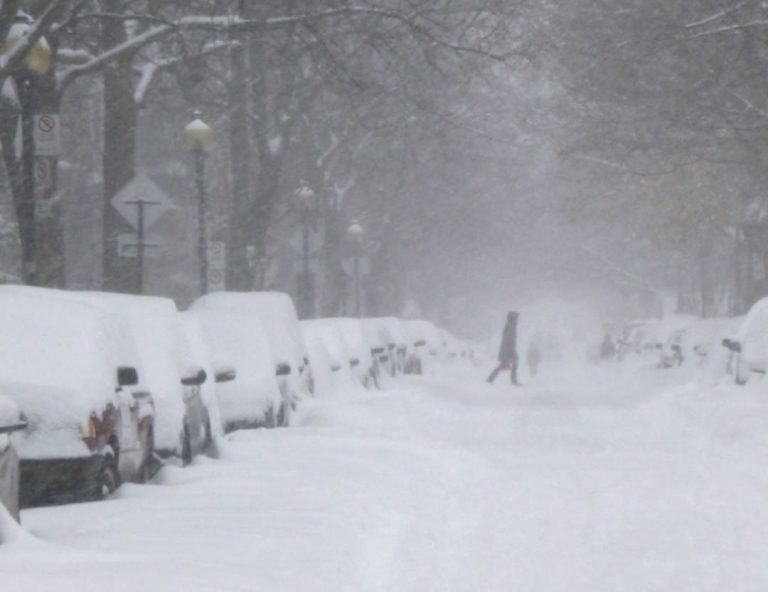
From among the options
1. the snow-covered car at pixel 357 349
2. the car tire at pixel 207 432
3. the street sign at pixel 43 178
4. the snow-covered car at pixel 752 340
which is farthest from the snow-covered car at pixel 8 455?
the snow-covered car at pixel 357 349

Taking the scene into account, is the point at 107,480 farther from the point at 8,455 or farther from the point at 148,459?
the point at 8,455

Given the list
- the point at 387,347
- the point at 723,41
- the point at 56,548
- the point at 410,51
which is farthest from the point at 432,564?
the point at 387,347

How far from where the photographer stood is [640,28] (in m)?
27.7

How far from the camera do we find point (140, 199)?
968 inches

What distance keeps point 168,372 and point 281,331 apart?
260 inches

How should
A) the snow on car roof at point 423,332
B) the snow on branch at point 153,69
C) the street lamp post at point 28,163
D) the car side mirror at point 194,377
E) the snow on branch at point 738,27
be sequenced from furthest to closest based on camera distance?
1. the snow on car roof at point 423,332
2. the snow on branch at point 153,69
3. the snow on branch at point 738,27
4. the street lamp post at point 28,163
5. the car side mirror at point 194,377

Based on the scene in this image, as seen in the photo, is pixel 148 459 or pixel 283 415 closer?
pixel 148 459

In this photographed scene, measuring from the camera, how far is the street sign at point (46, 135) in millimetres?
20719

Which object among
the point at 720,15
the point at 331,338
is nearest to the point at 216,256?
the point at 331,338

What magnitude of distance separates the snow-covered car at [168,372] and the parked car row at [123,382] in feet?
0.05

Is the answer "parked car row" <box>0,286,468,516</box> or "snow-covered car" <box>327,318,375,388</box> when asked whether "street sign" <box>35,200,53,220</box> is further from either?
"snow-covered car" <box>327,318,375,388</box>

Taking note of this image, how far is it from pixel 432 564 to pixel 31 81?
12.9 metres

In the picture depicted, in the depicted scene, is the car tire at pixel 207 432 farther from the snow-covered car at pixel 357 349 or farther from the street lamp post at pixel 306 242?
the street lamp post at pixel 306 242

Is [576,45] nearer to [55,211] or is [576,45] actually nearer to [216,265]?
[216,265]
